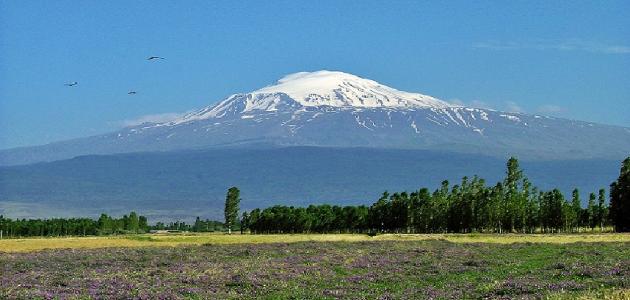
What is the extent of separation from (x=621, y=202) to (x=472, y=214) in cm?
1816

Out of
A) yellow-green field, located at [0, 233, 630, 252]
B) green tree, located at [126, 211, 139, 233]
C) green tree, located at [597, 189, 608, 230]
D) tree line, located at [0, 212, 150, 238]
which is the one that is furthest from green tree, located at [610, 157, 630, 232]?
green tree, located at [126, 211, 139, 233]

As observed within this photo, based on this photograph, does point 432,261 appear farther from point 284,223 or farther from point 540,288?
point 284,223

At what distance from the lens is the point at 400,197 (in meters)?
137

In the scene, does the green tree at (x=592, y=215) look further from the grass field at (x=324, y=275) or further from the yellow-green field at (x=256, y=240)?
the grass field at (x=324, y=275)

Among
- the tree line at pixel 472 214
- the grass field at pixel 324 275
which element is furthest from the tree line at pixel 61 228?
the grass field at pixel 324 275

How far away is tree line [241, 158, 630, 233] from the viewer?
12119 centimetres

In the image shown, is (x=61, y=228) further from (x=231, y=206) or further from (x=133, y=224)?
(x=231, y=206)

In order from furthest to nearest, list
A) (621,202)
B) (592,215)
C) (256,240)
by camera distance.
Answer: (592,215) < (621,202) < (256,240)

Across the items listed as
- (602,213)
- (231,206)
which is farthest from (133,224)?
(602,213)

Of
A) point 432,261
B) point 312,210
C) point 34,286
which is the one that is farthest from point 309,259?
point 312,210

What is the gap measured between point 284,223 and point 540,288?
112159mm

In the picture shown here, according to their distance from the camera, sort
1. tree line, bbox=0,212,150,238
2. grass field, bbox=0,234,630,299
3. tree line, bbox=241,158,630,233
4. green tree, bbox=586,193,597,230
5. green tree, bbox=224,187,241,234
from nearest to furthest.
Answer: grass field, bbox=0,234,630,299
tree line, bbox=241,158,630,233
green tree, bbox=586,193,597,230
green tree, bbox=224,187,241,234
tree line, bbox=0,212,150,238

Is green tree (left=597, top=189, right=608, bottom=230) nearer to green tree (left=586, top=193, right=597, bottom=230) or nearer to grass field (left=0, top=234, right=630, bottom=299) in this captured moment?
green tree (left=586, top=193, right=597, bottom=230)

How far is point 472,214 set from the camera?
122438 millimetres
